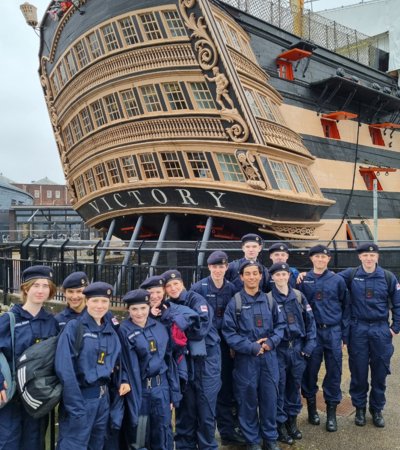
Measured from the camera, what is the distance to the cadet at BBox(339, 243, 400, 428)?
471 cm

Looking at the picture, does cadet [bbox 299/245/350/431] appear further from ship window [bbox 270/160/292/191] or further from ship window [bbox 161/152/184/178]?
ship window [bbox 161/152/184/178]

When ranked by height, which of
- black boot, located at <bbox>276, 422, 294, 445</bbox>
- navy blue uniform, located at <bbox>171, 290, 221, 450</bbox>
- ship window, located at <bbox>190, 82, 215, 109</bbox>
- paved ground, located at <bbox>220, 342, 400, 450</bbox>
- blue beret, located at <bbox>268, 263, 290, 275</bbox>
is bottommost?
paved ground, located at <bbox>220, 342, 400, 450</bbox>

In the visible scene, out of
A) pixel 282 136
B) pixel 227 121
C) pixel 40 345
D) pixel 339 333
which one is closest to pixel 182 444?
pixel 40 345

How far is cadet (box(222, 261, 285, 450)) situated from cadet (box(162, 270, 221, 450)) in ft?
0.78

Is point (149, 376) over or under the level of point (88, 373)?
under

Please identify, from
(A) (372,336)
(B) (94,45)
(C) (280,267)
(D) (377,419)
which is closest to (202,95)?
(B) (94,45)

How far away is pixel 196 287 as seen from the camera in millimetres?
4738

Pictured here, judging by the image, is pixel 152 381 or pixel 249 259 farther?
pixel 249 259

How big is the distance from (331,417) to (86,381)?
2878 millimetres

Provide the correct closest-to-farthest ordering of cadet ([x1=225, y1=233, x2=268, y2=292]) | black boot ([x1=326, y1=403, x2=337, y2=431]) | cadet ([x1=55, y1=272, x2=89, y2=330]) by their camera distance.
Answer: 1. cadet ([x1=55, y1=272, x2=89, y2=330])
2. black boot ([x1=326, y1=403, x2=337, y2=431])
3. cadet ([x1=225, y1=233, x2=268, y2=292])

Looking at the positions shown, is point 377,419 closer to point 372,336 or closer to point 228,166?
point 372,336

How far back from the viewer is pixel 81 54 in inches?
544

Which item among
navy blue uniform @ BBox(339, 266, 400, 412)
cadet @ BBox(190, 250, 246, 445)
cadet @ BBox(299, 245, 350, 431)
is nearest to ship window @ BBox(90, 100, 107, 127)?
cadet @ BBox(190, 250, 246, 445)

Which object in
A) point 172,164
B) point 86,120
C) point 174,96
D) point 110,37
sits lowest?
point 172,164
